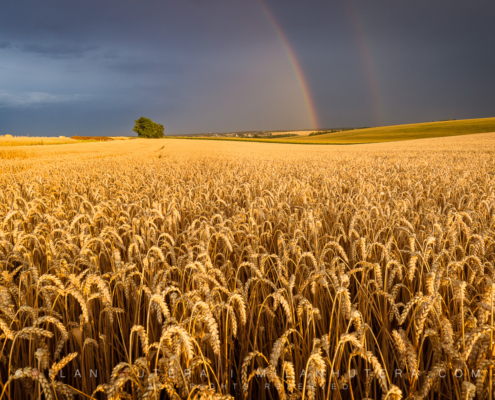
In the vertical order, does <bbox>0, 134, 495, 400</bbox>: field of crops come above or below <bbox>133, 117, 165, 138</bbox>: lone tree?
below

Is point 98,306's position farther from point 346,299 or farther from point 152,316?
point 346,299

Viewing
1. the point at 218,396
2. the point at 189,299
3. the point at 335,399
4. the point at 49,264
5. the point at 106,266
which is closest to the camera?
the point at 218,396

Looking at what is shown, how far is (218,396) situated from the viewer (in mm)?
1093

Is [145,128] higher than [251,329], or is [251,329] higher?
[145,128]

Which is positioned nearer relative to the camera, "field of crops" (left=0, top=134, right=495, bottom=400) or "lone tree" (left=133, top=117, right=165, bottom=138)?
"field of crops" (left=0, top=134, right=495, bottom=400)

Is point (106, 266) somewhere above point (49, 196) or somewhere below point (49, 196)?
below

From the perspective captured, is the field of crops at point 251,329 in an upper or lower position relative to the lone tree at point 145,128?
lower

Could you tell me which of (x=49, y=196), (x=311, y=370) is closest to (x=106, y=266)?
(x=311, y=370)

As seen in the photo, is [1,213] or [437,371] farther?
[1,213]

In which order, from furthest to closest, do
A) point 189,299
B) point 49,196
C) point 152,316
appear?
point 49,196 < point 152,316 < point 189,299

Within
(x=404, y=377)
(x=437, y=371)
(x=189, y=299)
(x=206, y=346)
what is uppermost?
(x=189, y=299)

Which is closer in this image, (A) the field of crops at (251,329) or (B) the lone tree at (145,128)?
(A) the field of crops at (251,329)

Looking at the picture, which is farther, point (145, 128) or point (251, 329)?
point (145, 128)

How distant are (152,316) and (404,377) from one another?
1.60 metres
